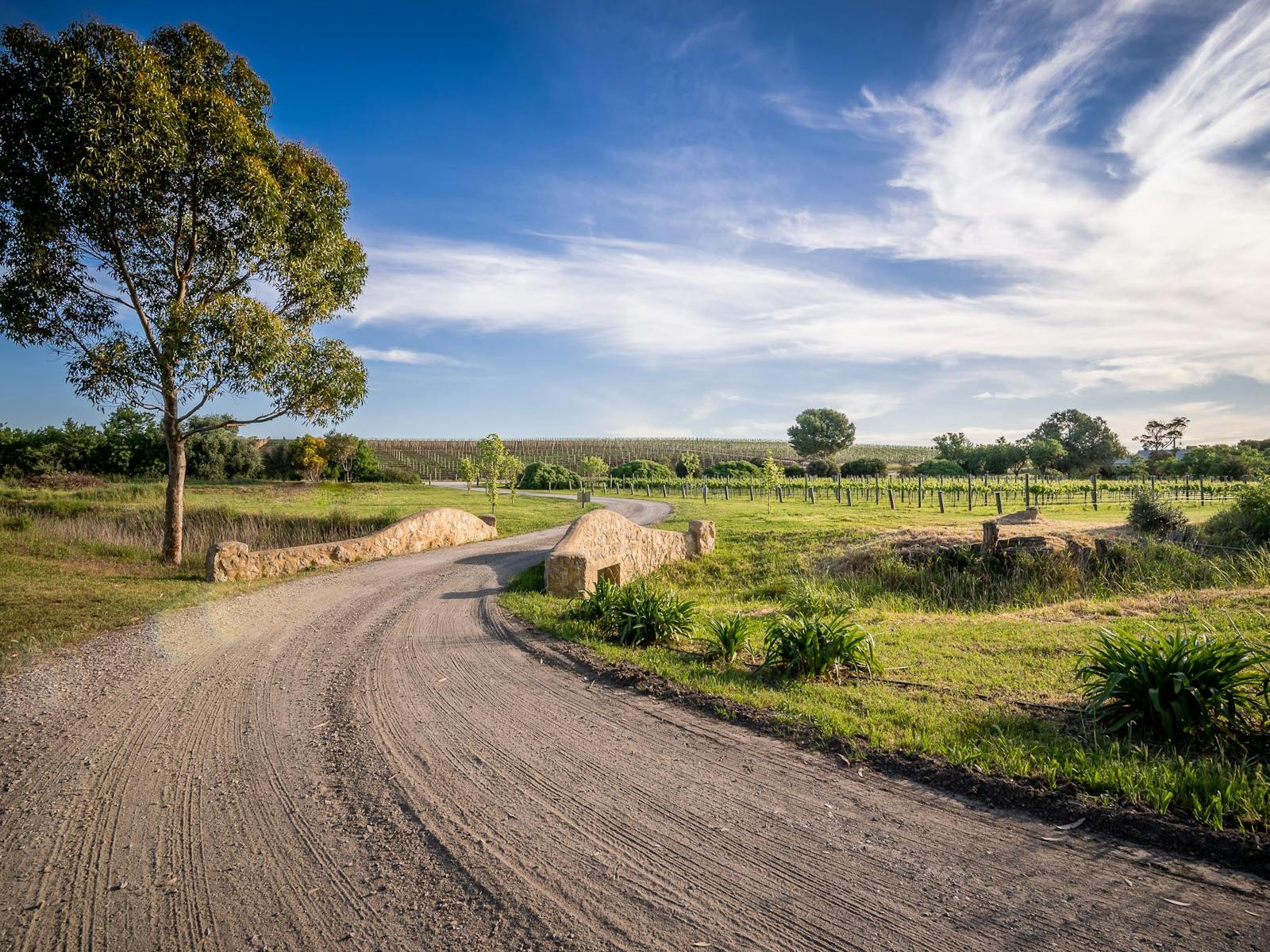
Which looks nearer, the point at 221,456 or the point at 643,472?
the point at 221,456

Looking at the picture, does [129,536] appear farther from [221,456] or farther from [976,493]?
[976,493]

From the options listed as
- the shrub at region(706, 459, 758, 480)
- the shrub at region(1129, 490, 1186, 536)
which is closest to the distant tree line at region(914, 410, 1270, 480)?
the shrub at region(706, 459, 758, 480)

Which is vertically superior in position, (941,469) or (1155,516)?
(941,469)

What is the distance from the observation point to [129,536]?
1688cm


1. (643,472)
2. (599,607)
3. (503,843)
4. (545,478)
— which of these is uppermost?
(643,472)

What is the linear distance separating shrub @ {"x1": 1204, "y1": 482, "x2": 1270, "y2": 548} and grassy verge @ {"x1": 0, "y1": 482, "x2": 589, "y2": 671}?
63.5 ft

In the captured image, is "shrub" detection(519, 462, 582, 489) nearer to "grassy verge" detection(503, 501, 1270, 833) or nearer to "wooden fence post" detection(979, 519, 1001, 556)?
"wooden fence post" detection(979, 519, 1001, 556)

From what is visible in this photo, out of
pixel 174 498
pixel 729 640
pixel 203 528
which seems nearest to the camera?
pixel 729 640

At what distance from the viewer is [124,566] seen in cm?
1255

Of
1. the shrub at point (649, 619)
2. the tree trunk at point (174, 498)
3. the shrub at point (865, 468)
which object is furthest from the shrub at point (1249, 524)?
the shrub at point (865, 468)

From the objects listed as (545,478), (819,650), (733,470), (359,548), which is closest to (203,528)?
(359,548)

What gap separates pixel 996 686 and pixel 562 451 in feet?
267

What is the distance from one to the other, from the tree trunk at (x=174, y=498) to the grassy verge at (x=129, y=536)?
414 millimetres

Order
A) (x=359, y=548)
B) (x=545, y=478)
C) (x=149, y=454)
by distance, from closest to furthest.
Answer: (x=359, y=548)
(x=149, y=454)
(x=545, y=478)
